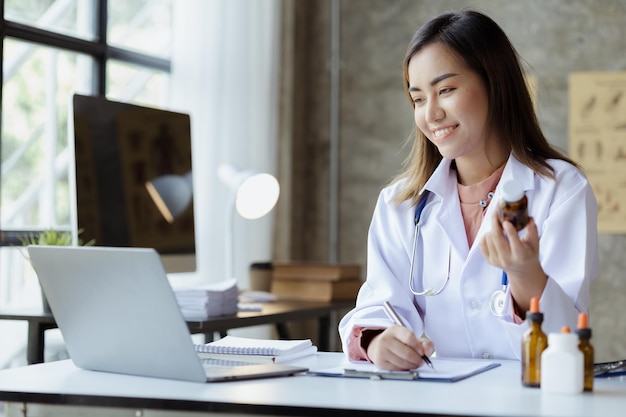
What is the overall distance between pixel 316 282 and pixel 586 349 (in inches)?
83.9

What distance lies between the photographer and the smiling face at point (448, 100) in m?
2.13

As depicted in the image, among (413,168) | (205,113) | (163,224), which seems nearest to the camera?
(413,168)

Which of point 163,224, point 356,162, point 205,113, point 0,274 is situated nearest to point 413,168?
point 163,224

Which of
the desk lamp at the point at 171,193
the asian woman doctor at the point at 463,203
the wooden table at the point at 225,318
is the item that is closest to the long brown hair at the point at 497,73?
the asian woman doctor at the point at 463,203

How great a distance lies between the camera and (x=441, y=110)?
2.13 m

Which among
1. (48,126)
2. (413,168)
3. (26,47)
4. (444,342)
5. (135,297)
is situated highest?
A: (26,47)

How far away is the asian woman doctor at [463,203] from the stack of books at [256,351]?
0.11m

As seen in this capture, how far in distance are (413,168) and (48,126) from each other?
6.30ft

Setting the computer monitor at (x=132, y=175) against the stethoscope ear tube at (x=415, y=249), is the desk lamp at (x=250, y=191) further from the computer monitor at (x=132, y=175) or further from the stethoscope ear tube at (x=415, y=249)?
the stethoscope ear tube at (x=415, y=249)

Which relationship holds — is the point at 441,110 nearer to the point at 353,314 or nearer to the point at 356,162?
the point at 353,314

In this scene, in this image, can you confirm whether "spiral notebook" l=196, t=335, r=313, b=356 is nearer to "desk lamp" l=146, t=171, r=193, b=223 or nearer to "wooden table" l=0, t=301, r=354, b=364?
"wooden table" l=0, t=301, r=354, b=364

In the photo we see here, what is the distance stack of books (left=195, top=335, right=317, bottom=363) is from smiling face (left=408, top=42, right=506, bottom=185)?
56 cm

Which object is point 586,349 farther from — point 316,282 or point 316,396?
point 316,282

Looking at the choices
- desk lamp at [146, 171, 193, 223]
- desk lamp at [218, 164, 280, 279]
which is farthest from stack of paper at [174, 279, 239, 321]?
desk lamp at [218, 164, 280, 279]
